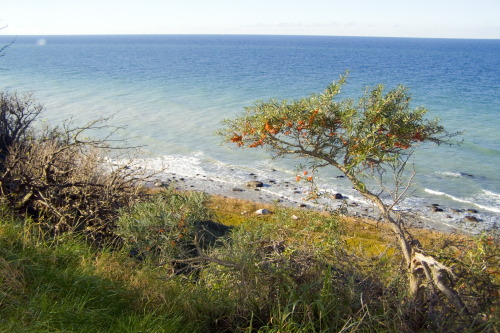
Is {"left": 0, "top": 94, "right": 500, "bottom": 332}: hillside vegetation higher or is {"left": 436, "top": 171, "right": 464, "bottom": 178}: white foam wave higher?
{"left": 0, "top": 94, "right": 500, "bottom": 332}: hillside vegetation

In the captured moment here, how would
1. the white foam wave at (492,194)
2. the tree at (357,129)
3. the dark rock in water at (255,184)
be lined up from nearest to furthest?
1. the tree at (357,129)
2. the white foam wave at (492,194)
3. the dark rock in water at (255,184)

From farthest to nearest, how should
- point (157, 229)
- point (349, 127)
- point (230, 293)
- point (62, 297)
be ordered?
1. point (157, 229)
2. point (349, 127)
3. point (230, 293)
4. point (62, 297)

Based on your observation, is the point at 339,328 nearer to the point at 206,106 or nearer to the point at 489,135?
the point at 489,135

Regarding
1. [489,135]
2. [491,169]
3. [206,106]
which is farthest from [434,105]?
[206,106]

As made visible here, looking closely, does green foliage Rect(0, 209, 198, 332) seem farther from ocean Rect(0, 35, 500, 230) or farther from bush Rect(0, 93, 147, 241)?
ocean Rect(0, 35, 500, 230)

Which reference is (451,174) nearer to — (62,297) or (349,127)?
(349,127)

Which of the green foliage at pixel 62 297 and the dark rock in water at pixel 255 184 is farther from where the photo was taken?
the dark rock in water at pixel 255 184

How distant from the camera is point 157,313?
484 centimetres

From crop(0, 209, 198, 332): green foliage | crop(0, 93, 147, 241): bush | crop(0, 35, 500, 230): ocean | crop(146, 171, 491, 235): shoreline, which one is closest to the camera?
crop(0, 209, 198, 332): green foliage

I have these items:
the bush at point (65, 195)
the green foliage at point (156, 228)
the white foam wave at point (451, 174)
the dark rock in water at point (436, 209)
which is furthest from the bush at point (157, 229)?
the white foam wave at point (451, 174)

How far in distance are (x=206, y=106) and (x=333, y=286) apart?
36608 millimetres

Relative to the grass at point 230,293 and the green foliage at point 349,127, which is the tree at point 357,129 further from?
the grass at point 230,293

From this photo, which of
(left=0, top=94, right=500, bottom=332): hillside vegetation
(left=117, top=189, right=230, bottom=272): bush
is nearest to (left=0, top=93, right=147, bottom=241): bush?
(left=117, top=189, right=230, bottom=272): bush

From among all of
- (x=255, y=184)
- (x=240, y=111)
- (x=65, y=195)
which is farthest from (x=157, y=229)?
(x=240, y=111)
